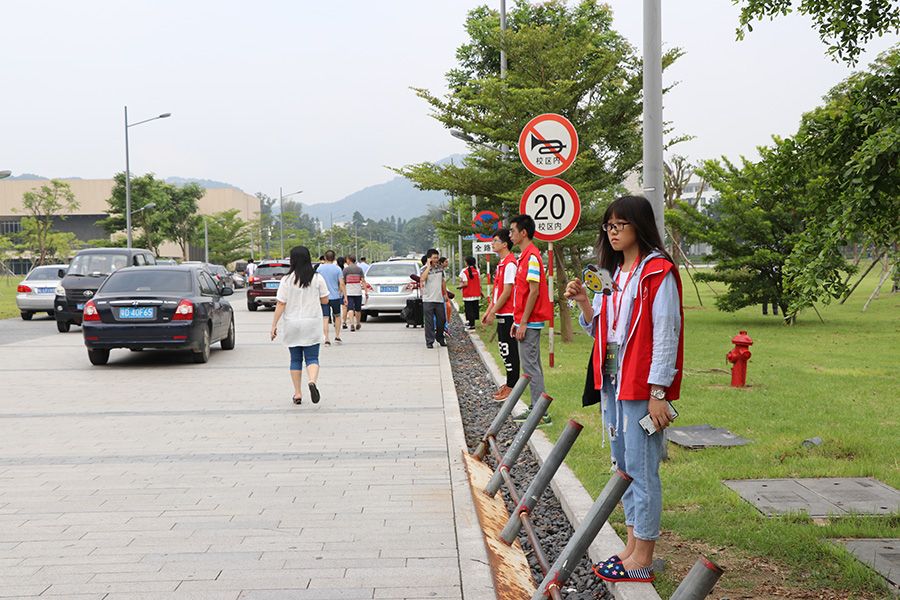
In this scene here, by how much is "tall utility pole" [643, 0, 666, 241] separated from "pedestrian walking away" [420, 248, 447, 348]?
901 centimetres

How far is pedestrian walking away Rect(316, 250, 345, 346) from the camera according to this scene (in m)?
16.5

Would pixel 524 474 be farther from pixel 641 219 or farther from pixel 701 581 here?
pixel 701 581

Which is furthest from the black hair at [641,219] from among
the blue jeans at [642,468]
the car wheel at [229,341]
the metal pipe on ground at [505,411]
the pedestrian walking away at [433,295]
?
the car wheel at [229,341]

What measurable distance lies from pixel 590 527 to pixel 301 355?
22.2ft

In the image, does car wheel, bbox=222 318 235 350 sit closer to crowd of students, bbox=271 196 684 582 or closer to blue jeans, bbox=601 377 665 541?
crowd of students, bbox=271 196 684 582

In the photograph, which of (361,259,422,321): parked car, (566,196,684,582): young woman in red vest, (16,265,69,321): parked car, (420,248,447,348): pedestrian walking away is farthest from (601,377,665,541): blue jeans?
(16,265,69,321): parked car

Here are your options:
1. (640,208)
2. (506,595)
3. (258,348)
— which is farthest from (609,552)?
(258,348)

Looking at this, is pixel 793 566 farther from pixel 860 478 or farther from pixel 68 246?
pixel 68 246

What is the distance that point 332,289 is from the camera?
16.5m

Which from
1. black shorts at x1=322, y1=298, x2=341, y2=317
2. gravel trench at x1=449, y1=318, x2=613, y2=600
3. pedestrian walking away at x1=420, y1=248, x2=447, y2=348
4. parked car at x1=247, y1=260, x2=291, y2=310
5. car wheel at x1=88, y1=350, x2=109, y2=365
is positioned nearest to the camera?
gravel trench at x1=449, y1=318, x2=613, y2=600

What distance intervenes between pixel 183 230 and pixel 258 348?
58.2 meters

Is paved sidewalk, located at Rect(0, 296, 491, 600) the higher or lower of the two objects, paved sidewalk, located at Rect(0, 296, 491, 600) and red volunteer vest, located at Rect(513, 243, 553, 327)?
the lower

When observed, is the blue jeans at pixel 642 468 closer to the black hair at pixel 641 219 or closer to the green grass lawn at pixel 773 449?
the green grass lawn at pixel 773 449

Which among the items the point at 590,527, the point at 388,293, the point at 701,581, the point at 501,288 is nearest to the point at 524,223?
the point at 501,288
